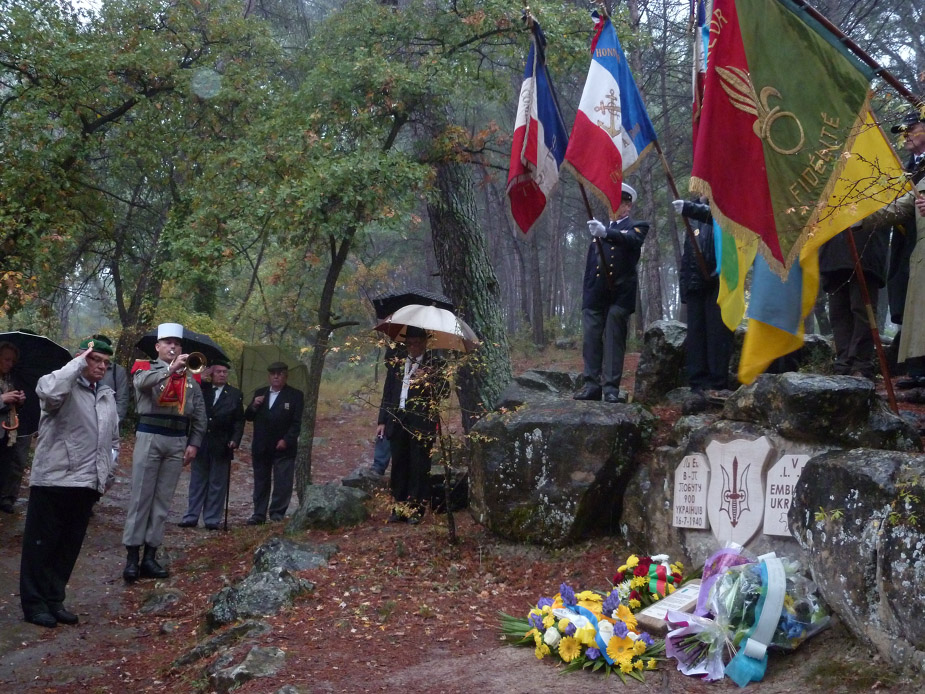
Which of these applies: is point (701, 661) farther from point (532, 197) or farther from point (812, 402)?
point (532, 197)

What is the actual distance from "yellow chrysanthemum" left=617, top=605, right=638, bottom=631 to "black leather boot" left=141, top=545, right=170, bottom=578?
15.2 feet

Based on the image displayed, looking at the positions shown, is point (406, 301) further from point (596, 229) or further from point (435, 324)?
point (596, 229)

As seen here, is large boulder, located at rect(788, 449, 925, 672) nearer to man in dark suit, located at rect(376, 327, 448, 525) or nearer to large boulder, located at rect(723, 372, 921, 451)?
large boulder, located at rect(723, 372, 921, 451)

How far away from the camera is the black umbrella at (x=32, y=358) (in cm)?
762

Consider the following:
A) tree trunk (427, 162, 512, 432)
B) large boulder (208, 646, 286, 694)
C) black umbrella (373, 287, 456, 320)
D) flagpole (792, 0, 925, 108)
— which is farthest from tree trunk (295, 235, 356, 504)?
flagpole (792, 0, 925, 108)

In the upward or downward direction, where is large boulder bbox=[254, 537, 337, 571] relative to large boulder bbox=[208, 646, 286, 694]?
upward

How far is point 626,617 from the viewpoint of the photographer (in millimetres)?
4926

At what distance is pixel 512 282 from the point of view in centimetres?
3278

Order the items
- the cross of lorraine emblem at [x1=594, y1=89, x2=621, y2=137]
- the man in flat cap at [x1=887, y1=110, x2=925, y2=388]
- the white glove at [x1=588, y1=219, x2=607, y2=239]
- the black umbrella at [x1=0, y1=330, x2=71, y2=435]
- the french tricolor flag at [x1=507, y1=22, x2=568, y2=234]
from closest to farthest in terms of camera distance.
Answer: the man in flat cap at [x1=887, y1=110, x2=925, y2=388], the white glove at [x1=588, y1=219, x2=607, y2=239], the cross of lorraine emblem at [x1=594, y1=89, x2=621, y2=137], the french tricolor flag at [x1=507, y1=22, x2=568, y2=234], the black umbrella at [x1=0, y1=330, x2=71, y2=435]

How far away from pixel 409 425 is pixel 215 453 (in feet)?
10.0

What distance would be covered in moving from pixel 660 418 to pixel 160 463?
4.41 metres

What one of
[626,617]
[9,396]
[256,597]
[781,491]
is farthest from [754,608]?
[9,396]

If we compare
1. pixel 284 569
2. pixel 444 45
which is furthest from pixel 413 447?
pixel 444 45

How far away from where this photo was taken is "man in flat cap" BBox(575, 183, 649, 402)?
24.1 ft
